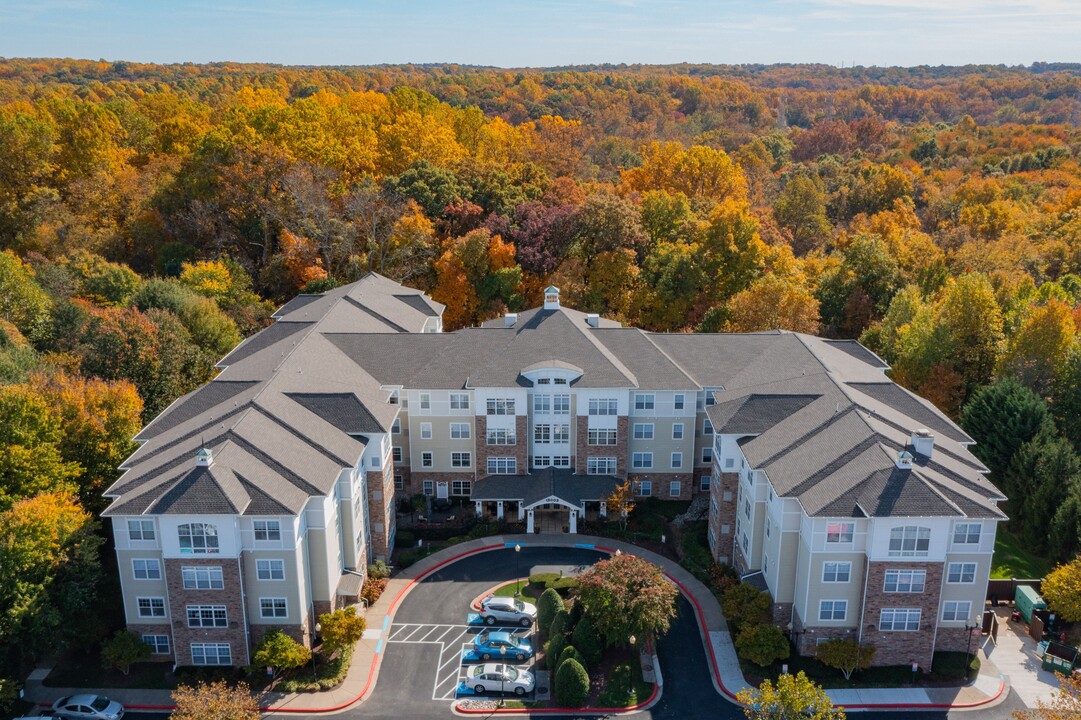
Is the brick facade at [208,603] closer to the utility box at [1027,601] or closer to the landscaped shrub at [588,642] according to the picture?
the landscaped shrub at [588,642]

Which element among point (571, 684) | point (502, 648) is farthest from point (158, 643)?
point (571, 684)

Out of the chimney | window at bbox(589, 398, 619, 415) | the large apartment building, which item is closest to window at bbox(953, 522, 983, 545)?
the large apartment building

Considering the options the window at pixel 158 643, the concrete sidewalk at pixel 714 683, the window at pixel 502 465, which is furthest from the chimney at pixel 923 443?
the window at pixel 158 643

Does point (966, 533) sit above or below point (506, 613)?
above

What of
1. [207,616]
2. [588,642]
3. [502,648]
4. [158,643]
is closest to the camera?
[207,616]

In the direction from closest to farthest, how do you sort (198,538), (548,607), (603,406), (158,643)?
(198,538) → (158,643) → (548,607) → (603,406)

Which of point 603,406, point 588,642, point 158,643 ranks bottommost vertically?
point 158,643

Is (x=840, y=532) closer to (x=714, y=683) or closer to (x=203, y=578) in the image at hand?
(x=714, y=683)
